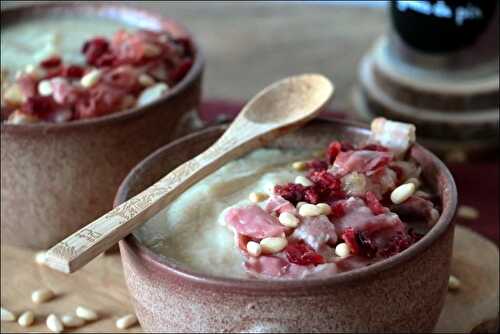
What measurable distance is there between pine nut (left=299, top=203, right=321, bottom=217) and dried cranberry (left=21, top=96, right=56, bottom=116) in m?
0.48

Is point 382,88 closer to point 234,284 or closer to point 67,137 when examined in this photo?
point 67,137

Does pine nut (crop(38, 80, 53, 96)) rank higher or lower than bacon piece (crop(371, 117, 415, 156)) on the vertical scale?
lower

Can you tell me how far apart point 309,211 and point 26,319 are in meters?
0.43

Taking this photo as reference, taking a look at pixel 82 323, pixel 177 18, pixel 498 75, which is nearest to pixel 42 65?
pixel 82 323

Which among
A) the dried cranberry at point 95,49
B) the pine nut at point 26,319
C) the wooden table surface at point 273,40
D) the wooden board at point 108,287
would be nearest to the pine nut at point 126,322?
the wooden board at point 108,287

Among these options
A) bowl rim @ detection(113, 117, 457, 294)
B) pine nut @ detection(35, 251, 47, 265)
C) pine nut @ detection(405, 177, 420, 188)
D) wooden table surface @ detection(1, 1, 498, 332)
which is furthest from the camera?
wooden table surface @ detection(1, 1, 498, 332)

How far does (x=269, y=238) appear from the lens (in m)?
0.95

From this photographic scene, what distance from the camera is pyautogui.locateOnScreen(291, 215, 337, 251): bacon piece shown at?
95 centimetres

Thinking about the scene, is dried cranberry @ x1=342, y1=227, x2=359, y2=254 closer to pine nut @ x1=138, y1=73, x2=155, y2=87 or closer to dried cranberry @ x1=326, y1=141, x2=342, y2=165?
dried cranberry @ x1=326, y1=141, x2=342, y2=165

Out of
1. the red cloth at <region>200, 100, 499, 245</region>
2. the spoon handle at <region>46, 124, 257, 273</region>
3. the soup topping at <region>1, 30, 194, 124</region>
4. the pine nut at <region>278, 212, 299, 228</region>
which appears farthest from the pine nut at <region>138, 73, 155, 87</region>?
the pine nut at <region>278, 212, 299, 228</region>

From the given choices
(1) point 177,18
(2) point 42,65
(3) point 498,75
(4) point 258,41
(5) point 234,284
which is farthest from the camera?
(1) point 177,18

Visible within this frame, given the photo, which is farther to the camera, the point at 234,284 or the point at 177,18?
the point at 177,18

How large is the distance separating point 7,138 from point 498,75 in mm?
904

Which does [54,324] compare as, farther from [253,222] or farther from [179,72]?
[179,72]
